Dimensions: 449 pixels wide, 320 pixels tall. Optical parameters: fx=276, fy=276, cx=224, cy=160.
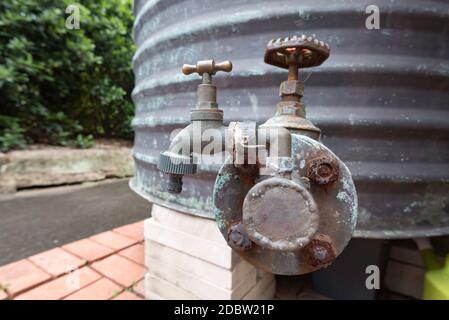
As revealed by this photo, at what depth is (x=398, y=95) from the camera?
904 millimetres

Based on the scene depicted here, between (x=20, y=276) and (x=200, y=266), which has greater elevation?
(x=200, y=266)

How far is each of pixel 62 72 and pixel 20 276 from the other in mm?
2811

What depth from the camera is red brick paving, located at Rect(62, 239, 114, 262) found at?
5.75ft

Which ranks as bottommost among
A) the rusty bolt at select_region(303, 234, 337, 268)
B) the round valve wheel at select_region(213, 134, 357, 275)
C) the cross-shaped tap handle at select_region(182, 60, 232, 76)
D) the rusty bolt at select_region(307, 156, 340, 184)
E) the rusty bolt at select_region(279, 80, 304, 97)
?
the rusty bolt at select_region(303, 234, 337, 268)

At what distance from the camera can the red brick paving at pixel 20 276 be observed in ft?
4.68

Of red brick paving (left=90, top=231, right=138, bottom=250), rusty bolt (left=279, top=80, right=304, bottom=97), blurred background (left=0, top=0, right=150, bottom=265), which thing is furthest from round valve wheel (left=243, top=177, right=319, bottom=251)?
blurred background (left=0, top=0, right=150, bottom=265)

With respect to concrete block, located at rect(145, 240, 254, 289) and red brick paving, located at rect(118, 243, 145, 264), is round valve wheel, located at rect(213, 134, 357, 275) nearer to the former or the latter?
concrete block, located at rect(145, 240, 254, 289)

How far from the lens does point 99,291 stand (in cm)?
148

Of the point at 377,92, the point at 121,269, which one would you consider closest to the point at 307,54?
the point at 377,92

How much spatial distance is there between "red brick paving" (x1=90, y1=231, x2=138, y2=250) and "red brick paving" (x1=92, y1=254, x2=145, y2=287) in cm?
13

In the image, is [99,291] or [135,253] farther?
[135,253]

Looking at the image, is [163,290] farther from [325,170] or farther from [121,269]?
[325,170]

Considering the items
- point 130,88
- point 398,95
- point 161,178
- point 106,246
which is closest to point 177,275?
point 161,178
